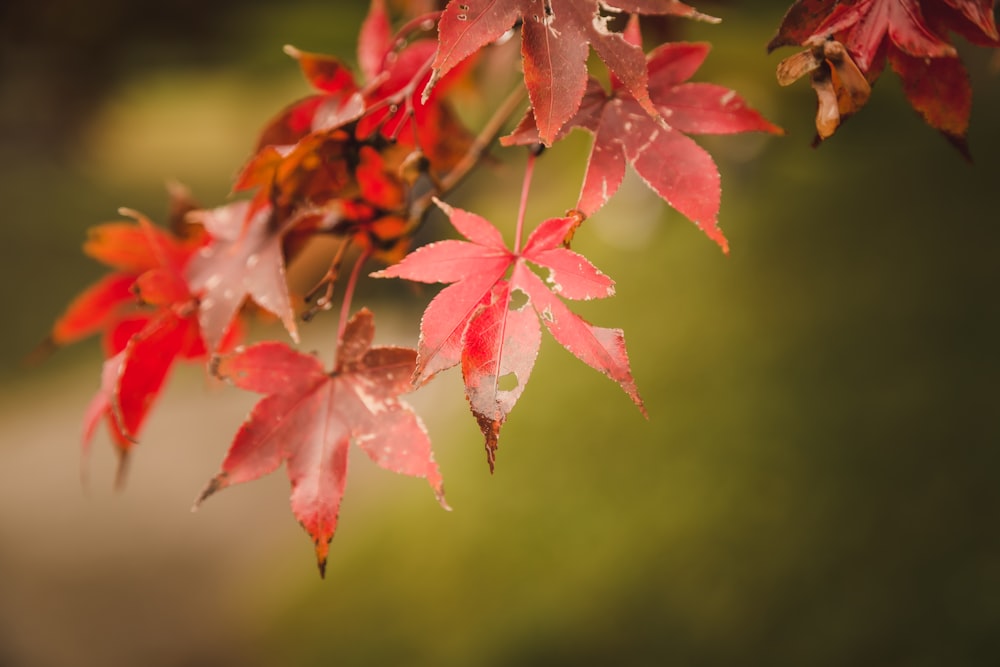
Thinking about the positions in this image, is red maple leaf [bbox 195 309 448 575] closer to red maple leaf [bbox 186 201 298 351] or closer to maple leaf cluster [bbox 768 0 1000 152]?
red maple leaf [bbox 186 201 298 351]

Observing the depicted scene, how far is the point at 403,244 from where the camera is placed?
63cm

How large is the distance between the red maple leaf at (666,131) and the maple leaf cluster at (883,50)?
0.19 ft

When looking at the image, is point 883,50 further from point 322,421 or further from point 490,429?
point 322,421

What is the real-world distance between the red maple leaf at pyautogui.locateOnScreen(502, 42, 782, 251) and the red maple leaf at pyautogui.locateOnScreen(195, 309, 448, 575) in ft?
0.55

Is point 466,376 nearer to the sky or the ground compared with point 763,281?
nearer to the sky

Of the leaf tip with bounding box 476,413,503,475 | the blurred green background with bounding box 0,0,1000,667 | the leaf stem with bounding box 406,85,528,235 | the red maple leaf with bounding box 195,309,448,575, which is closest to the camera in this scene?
the leaf tip with bounding box 476,413,503,475

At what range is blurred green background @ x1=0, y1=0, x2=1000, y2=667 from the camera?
1.26m

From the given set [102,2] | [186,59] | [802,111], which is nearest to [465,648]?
[802,111]

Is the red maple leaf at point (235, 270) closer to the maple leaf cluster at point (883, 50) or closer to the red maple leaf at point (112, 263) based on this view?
the red maple leaf at point (112, 263)

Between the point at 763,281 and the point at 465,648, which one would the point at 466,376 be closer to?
the point at 465,648

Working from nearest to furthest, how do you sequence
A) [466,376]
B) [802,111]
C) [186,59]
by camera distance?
[466,376]
[802,111]
[186,59]

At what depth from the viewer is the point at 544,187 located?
2.90 m

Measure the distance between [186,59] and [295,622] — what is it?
4583 mm

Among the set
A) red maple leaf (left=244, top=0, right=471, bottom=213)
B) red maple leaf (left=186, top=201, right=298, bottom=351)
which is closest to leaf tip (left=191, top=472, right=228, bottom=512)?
red maple leaf (left=186, top=201, right=298, bottom=351)
